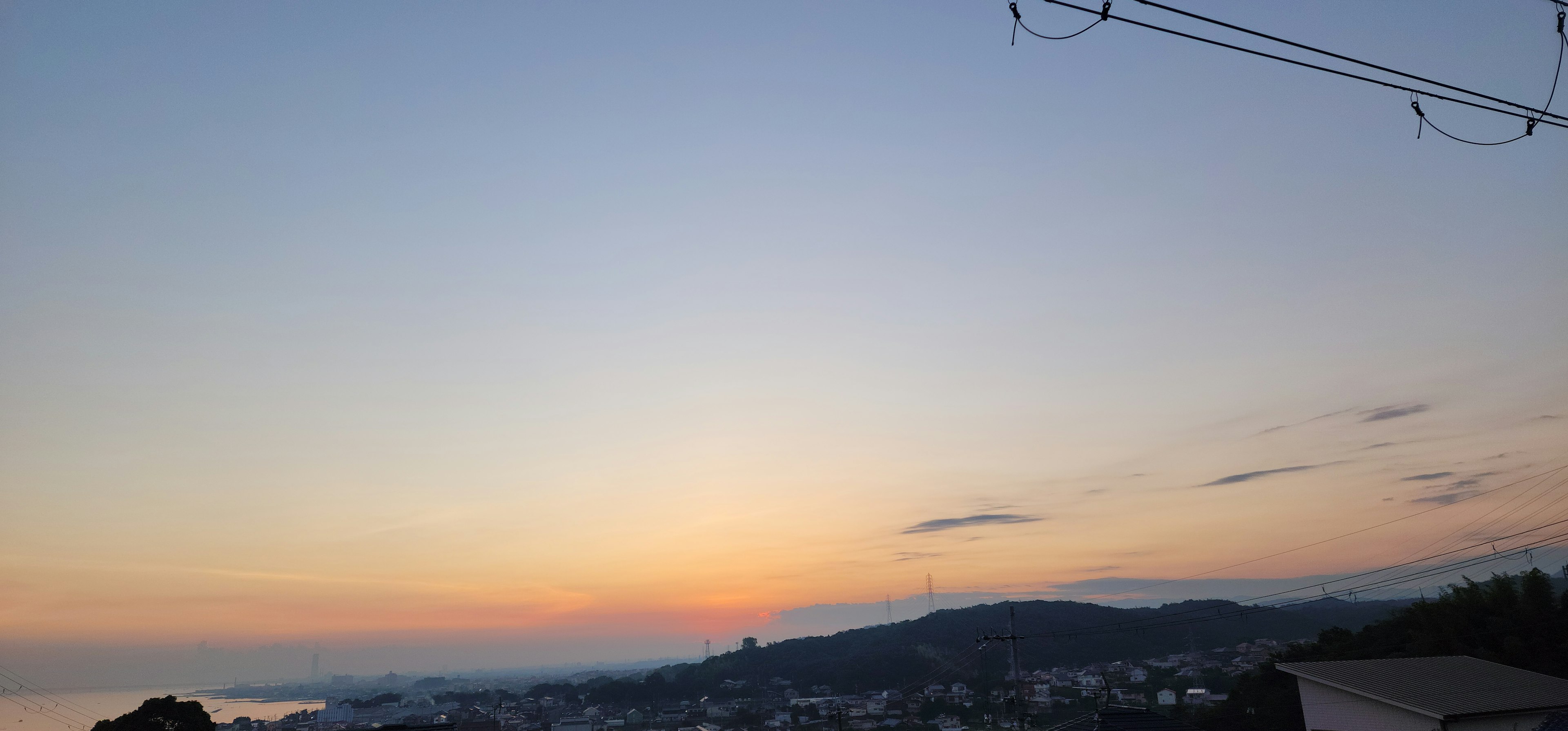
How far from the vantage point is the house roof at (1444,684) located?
66.7ft

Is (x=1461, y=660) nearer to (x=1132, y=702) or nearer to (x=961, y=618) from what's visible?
(x=1132, y=702)

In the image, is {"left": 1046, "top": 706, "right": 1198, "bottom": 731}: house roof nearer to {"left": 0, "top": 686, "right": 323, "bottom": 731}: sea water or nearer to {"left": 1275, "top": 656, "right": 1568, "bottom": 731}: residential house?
{"left": 1275, "top": 656, "right": 1568, "bottom": 731}: residential house

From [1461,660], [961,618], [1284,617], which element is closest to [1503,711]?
[1461,660]

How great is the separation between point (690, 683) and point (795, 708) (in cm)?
4679

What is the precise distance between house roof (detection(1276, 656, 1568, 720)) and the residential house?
30mm

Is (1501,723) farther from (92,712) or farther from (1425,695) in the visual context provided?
(92,712)

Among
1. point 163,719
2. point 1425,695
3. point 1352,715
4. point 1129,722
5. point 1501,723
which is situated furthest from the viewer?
point 163,719

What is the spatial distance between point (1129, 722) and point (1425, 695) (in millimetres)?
7782

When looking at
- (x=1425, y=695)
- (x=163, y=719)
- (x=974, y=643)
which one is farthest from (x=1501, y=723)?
(x=974, y=643)

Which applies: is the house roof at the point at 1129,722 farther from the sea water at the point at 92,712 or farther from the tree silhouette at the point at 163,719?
the sea water at the point at 92,712

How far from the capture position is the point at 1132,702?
204 feet

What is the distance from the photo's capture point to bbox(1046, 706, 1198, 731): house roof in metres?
20.6

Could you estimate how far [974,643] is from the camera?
117 meters

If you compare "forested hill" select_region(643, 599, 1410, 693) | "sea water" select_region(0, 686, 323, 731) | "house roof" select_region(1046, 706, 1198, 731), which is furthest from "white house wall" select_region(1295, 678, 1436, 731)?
"sea water" select_region(0, 686, 323, 731)
